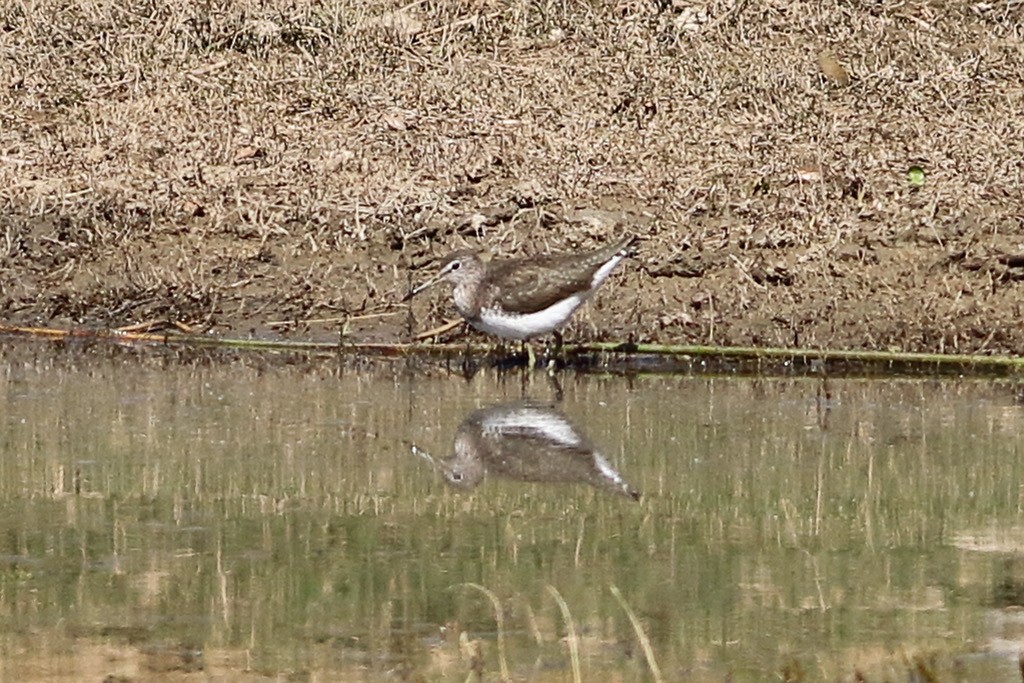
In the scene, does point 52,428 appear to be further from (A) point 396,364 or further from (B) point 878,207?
(B) point 878,207

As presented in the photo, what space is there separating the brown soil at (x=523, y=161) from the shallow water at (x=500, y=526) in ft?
3.99

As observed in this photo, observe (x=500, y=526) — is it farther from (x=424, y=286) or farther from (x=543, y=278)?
(x=424, y=286)

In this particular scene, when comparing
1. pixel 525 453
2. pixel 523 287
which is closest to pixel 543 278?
pixel 523 287

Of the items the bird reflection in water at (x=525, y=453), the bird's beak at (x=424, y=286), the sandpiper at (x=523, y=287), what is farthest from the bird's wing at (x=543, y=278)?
the bird reflection in water at (x=525, y=453)

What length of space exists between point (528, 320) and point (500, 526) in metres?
3.71

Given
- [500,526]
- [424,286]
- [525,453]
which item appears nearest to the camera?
[500,526]

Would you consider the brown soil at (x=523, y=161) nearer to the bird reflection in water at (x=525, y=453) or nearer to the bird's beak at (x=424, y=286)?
the bird's beak at (x=424, y=286)

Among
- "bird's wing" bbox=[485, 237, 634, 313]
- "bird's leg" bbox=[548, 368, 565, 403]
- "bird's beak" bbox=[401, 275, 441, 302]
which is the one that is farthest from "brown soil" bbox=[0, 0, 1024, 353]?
"bird's leg" bbox=[548, 368, 565, 403]

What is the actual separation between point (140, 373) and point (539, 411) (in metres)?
2.29

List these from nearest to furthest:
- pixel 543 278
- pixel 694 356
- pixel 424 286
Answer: pixel 694 356, pixel 543 278, pixel 424 286

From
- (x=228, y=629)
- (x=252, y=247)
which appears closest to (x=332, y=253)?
(x=252, y=247)

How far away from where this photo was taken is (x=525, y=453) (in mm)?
9625

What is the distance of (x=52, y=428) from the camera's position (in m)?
10.2

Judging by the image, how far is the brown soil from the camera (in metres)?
12.9
